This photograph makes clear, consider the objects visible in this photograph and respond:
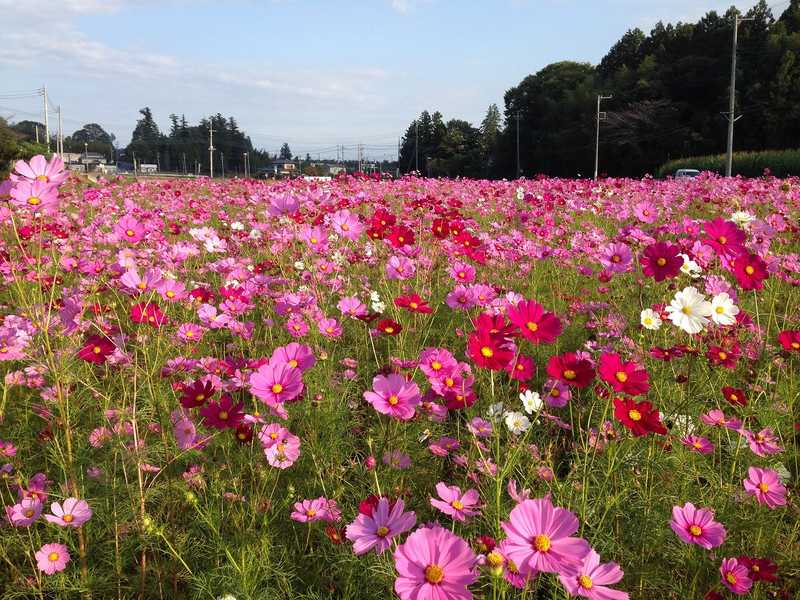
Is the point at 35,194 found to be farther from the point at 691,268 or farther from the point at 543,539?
the point at 691,268

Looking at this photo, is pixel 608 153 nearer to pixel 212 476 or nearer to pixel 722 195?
pixel 722 195

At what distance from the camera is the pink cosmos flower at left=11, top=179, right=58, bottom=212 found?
1.14m

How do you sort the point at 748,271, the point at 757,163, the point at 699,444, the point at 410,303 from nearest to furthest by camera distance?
the point at 699,444 → the point at 748,271 → the point at 410,303 → the point at 757,163

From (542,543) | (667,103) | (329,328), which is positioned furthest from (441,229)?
(667,103)

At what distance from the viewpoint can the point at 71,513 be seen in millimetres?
1139

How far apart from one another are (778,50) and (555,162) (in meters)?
14.7

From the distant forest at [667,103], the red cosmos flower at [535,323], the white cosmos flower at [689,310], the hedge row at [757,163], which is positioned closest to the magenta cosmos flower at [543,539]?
the red cosmos flower at [535,323]

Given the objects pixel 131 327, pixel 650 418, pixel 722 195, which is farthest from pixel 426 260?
pixel 722 195

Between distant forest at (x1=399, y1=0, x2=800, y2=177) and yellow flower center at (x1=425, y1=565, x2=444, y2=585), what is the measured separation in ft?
114

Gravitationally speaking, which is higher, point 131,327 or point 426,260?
point 426,260

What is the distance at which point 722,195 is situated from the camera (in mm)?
5324

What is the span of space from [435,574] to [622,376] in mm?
589

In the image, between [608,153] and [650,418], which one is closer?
[650,418]

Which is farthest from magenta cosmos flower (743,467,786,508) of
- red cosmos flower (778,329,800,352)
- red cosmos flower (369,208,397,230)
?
red cosmos flower (369,208,397,230)
